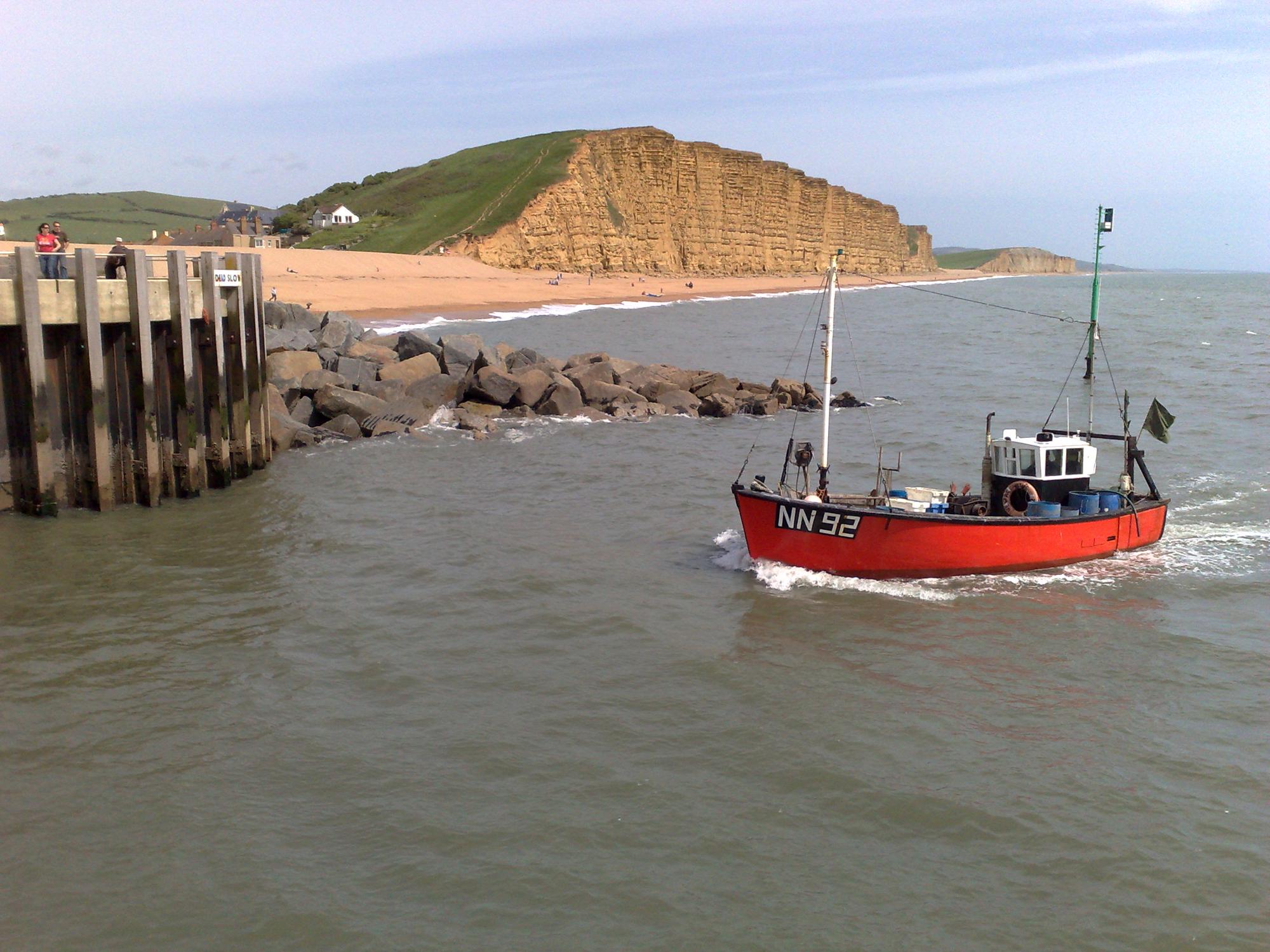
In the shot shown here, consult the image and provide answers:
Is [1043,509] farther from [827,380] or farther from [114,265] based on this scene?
[114,265]

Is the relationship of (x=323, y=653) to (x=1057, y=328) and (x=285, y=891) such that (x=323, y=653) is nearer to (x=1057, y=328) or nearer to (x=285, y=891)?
(x=285, y=891)

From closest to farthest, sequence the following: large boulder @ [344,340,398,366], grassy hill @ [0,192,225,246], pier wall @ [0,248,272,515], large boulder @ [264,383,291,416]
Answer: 1. pier wall @ [0,248,272,515]
2. large boulder @ [264,383,291,416]
3. large boulder @ [344,340,398,366]
4. grassy hill @ [0,192,225,246]

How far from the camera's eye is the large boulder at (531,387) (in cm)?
3012

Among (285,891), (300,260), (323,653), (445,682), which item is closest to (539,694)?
(445,682)

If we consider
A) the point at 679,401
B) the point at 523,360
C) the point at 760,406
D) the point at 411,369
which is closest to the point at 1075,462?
the point at 760,406

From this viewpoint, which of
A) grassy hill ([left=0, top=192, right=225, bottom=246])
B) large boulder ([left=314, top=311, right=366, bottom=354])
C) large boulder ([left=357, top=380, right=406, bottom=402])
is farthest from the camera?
grassy hill ([left=0, top=192, right=225, bottom=246])

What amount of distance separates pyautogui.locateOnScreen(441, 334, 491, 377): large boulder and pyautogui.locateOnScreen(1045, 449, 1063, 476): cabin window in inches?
671

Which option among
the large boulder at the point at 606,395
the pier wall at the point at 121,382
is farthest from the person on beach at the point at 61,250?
the large boulder at the point at 606,395

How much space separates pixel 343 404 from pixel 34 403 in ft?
33.5

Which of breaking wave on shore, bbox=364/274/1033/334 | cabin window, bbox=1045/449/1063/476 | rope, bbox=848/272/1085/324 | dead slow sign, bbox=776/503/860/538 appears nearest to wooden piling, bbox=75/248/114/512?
dead slow sign, bbox=776/503/860/538

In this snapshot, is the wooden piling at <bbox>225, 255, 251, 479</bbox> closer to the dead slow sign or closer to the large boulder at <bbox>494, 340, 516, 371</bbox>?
the large boulder at <bbox>494, 340, 516, 371</bbox>

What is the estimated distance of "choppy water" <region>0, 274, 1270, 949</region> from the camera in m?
8.20

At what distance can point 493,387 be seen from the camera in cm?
2977

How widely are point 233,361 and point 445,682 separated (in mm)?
11639
